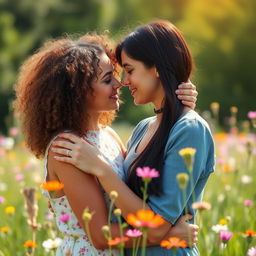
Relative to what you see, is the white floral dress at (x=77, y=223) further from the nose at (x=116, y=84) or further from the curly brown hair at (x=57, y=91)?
the nose at (x=116, y=84)

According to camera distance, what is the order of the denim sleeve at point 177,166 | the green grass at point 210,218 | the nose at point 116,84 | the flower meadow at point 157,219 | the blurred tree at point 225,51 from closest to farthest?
the flower meadow at point 157,219, the denim sleeve at point 177,166, the nose at point 116,84, the green grass at point 210,218, the blurred tree at point 225,51

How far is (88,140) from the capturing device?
251cm

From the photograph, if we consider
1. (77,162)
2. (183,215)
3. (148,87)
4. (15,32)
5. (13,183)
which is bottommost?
(15,32)

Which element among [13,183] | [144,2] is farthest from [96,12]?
[13,183]

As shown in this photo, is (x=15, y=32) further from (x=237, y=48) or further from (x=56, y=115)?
(x=56, y=115)

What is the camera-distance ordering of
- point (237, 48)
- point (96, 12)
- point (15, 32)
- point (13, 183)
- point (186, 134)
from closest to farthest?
point (186, 134) < point (13, 183) < point (237, 48) < point (15, 32) < point (96, 12)

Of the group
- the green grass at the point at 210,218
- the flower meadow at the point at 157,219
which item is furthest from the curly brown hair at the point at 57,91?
the green grass at the point at 210,218

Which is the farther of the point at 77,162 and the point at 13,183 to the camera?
the point at 13,183

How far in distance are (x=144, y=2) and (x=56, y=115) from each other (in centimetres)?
3104

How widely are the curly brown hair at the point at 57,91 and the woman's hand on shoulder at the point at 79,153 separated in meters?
0.11

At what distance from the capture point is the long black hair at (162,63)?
2367 millimetres

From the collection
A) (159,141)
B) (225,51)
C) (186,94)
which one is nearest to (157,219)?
(159,141)

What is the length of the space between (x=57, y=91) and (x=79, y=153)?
295 millimetres

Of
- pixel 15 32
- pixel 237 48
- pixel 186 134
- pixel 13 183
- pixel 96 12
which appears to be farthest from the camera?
pixel 96 12
